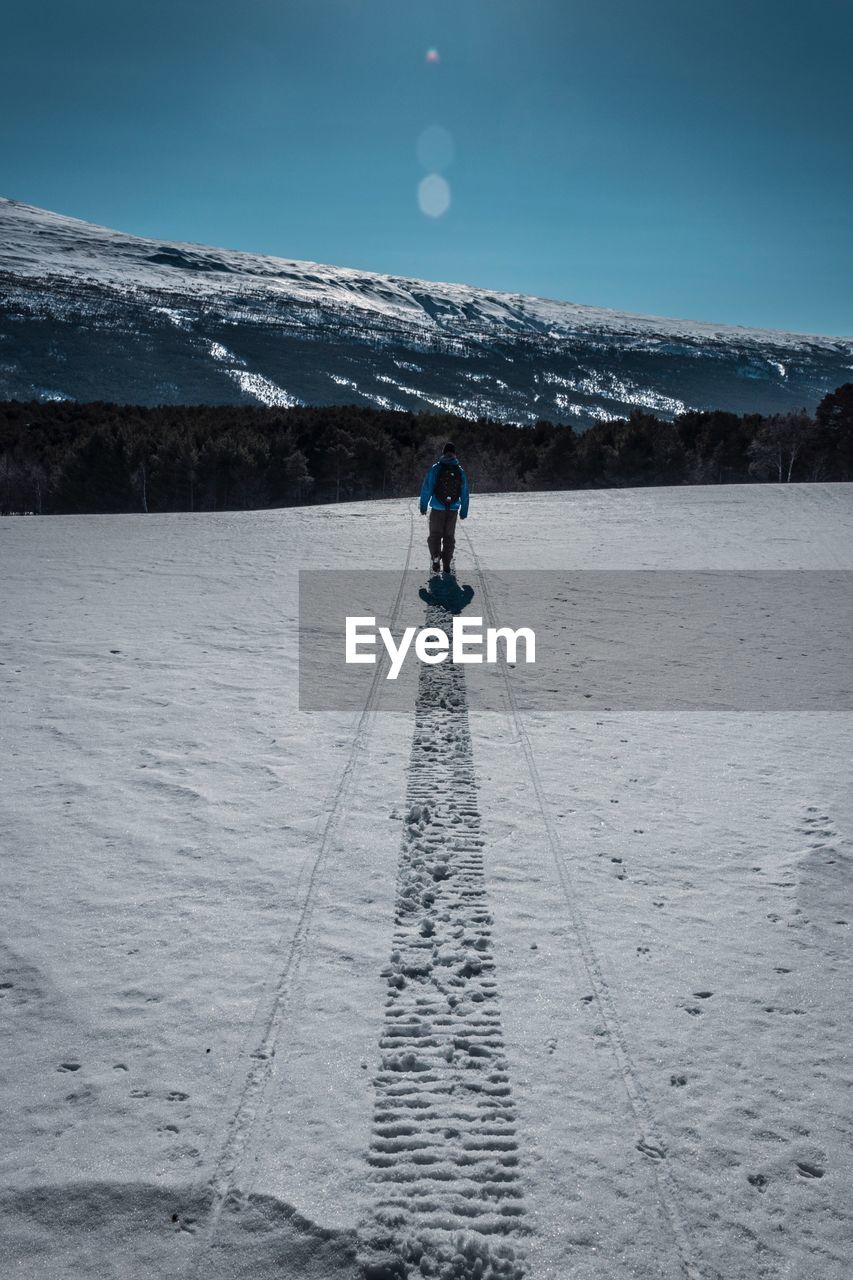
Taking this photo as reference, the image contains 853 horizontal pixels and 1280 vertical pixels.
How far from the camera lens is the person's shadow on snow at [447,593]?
38.6 feet

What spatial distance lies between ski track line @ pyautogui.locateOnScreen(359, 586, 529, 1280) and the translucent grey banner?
333 centimetres

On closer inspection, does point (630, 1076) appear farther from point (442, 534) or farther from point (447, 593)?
point (442, 534)

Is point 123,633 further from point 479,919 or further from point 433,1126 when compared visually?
point 433,1126

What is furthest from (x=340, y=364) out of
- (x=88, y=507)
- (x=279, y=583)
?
(x=279, y=583)

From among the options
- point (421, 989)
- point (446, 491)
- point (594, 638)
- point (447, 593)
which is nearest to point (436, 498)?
point (446, 491)

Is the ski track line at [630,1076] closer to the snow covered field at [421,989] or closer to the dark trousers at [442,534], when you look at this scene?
the snow covered field at [421,989]

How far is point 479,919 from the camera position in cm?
413

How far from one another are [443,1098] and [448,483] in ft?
36.6

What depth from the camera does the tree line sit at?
1850 inches

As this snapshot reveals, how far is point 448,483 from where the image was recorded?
13.2 metres

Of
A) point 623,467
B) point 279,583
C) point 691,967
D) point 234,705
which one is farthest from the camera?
point 623,467

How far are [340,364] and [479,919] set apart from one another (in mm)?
204756

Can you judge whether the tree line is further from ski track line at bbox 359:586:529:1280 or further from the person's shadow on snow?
ski track line at bbox 359:586:529:1280

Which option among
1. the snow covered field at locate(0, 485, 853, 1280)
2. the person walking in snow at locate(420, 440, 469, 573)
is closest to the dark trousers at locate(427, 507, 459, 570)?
the person walking in snow at locate(420, 440, 469, 573)
